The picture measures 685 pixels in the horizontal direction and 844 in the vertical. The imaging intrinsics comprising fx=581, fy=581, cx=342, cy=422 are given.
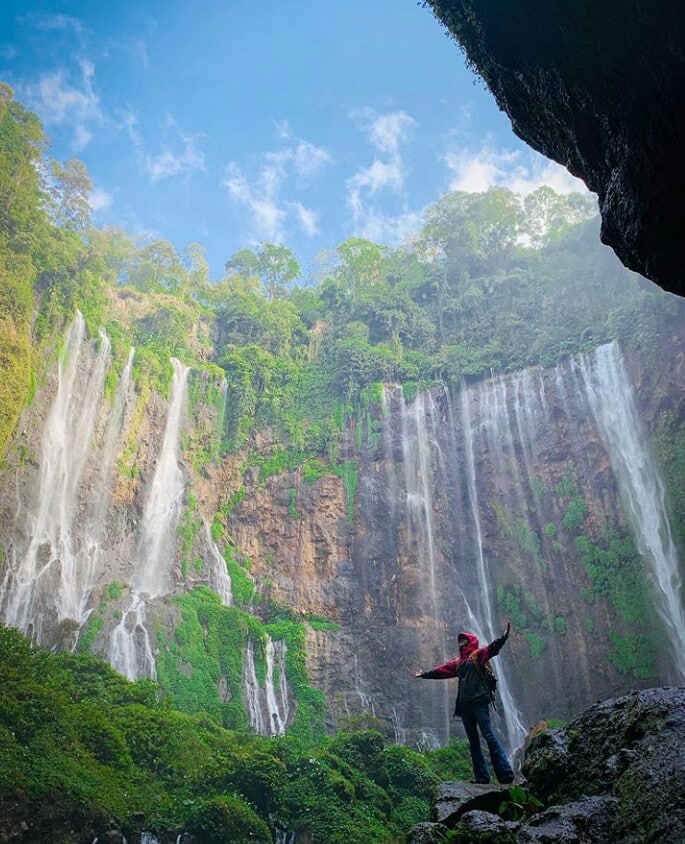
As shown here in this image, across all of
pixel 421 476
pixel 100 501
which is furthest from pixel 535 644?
pixel 100 501

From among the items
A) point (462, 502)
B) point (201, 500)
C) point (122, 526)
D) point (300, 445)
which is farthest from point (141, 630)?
point (462, 502)

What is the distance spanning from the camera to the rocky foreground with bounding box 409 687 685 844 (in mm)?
2949

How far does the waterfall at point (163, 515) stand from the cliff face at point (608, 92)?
17408mm

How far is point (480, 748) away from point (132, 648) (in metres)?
13.5

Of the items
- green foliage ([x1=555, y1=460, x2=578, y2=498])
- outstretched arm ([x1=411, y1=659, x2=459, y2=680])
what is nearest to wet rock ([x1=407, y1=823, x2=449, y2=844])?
outstretched arm ([x1=411, y1=659, x2=459, y2=680])

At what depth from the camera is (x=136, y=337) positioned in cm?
2438

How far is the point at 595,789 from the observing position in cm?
368

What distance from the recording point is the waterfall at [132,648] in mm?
15516

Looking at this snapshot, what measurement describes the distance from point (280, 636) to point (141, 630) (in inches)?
176

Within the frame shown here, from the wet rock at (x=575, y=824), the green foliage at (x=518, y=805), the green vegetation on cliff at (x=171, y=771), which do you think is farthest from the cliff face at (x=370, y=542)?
the wet rock at (x=575, y=824)

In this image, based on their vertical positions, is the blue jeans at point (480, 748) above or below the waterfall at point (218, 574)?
below

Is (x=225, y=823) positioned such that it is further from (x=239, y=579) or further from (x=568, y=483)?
(x=568, y=483)

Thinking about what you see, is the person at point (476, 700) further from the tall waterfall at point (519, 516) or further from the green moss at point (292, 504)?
the green moss at point (292, 504)

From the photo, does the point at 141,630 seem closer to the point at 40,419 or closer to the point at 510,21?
the point at 40,419
